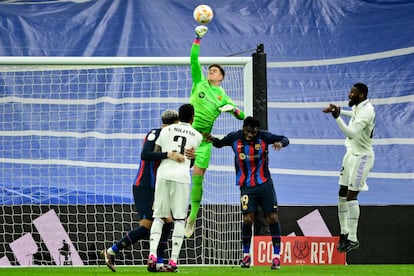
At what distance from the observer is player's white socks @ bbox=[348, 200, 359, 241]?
13.4 meters

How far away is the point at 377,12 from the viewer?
56.5 feet

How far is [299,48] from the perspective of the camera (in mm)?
17031

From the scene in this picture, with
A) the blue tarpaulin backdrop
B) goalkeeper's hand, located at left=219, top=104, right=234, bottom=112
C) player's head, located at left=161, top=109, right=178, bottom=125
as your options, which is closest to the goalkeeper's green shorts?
goalkeeper's hand, located at left=219, top=104, right=234, bottom=112

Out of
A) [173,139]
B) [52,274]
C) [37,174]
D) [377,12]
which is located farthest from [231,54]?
[52,274]

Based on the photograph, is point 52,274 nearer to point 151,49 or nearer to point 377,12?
point 151,49

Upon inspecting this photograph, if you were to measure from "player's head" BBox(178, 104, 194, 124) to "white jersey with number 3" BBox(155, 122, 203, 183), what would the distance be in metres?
0.06

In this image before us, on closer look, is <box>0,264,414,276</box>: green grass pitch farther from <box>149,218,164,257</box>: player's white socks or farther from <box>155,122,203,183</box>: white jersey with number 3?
<box>155,122,203,183</box>: white jersey with number 3

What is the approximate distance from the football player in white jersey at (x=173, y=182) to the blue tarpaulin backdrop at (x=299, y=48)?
562cm

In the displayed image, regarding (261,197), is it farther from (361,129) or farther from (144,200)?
(361,129)

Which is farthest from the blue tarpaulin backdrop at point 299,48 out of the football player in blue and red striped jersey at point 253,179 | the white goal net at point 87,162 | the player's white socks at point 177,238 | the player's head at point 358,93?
the player's white socks at point 177,238

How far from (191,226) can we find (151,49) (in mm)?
4624

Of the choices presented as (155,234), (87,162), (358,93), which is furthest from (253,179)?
(87,162)

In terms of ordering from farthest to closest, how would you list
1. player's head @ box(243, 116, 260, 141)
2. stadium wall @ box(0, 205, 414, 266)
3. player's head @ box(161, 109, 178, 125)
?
stadium wall @ box(0, 205, 414, 266)
player's head @ box(243, 116, 260, 141)
player's head @ box(161, 109, 178, 125)

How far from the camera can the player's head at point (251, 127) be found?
11.9m
